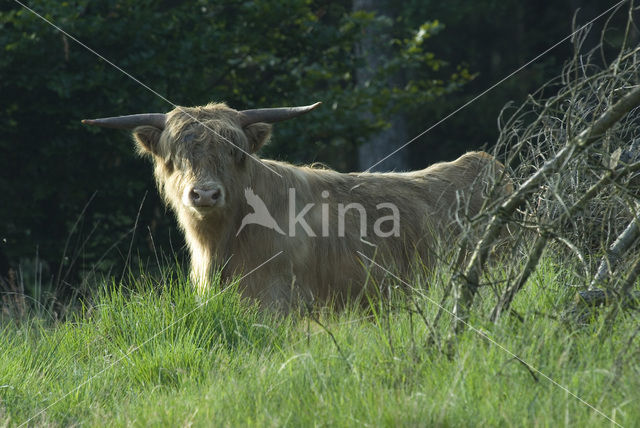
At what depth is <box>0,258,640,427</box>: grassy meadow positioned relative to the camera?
329 centimetres

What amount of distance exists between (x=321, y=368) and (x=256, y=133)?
116 inches

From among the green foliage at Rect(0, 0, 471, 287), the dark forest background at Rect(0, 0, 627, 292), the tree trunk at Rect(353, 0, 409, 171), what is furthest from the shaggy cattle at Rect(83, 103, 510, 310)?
the tree trunk at Rect(353, 0, 409, 171)

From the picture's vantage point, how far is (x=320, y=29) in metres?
11.3

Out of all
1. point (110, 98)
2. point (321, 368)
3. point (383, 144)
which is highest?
point (110, 98)

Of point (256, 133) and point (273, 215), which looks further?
point (256, 133)

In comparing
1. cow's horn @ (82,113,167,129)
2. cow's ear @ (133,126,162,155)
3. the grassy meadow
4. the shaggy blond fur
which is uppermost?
cow's horn @ (82,113,167,129)

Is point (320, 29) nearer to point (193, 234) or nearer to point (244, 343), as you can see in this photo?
point (193, 234)

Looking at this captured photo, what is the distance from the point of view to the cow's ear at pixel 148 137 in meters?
6.43

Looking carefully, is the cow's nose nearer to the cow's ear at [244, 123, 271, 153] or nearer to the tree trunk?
the cow's ear at [244, 123, 271, 153]

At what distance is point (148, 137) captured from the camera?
21.2ft

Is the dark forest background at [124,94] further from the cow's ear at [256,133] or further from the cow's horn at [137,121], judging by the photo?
the cow's ear at [256,133]

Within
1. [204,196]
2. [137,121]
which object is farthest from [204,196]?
[137,121]

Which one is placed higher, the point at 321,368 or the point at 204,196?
the point at 204,196

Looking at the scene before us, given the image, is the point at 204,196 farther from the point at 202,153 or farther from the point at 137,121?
the point at 137,121
